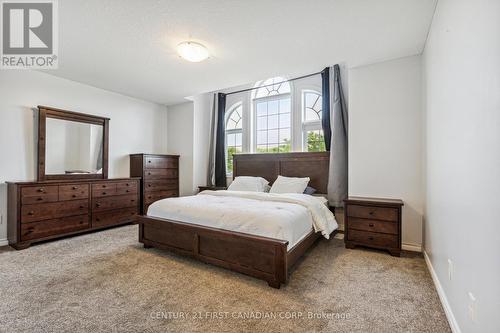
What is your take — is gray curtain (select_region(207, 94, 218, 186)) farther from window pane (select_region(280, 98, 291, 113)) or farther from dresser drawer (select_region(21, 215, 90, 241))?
dresser drawer (select_region(21, 215, 90, 241))

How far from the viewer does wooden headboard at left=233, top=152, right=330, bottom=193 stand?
3.90 m

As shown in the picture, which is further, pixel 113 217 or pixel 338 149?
pixel 113 217

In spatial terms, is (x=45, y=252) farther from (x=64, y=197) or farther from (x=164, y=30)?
(x=164, y=30)

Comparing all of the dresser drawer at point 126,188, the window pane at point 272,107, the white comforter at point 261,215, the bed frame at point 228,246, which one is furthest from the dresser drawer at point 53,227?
the window pane at point 272,107

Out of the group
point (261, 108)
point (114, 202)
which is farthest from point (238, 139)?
point (114, 202)

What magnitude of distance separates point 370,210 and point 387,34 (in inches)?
77.5

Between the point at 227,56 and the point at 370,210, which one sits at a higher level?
the point at 227,56

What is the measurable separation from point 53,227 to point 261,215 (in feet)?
9.96

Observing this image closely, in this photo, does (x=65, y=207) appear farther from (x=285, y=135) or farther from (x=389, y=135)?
(x=389, y=135)

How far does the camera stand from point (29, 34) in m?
2.52

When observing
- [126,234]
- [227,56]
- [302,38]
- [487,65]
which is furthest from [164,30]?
[126,234]

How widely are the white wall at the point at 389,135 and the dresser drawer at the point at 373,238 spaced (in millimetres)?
373

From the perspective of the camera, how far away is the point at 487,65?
42.7 inches

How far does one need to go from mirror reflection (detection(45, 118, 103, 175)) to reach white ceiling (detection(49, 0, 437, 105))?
0.81 metres
